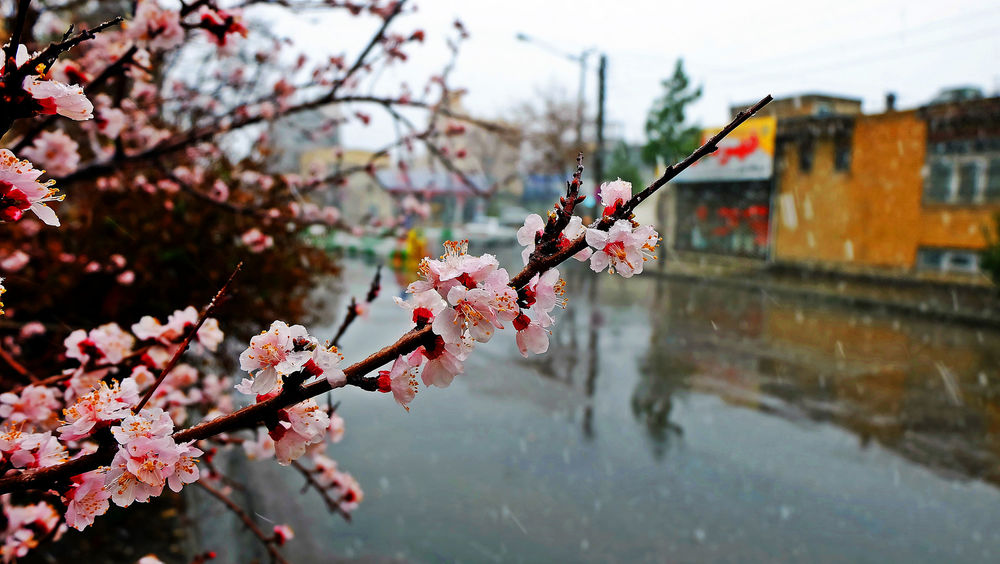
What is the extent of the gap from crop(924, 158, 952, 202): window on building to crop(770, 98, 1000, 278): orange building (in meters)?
0.02

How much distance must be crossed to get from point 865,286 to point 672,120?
11.9 metres

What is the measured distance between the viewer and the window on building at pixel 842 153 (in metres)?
18.8

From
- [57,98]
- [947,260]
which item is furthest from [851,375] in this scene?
[947,260]

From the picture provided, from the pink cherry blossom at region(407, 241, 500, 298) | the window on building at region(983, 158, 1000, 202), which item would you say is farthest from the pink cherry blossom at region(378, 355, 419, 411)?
the window on building at region(983, 158, 1000, 202)

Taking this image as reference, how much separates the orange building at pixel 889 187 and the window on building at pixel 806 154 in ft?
0.09

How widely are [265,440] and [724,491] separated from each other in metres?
3.89

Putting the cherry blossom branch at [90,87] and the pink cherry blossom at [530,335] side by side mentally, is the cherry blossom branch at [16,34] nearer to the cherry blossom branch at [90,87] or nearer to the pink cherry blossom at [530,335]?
the pink cherry blossom at [530,335]

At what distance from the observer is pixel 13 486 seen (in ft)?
3.51

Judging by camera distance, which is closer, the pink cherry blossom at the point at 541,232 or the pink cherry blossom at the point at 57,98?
the pink cherry blossom at the point at 57,98

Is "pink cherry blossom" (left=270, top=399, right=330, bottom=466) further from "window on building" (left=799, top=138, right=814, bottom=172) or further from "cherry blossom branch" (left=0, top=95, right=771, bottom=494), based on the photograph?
"window on building" (left=799, top=138, right=814, bottom=172)

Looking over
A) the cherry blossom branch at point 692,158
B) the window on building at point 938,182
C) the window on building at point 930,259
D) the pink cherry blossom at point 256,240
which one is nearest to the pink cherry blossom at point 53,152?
the pink cherry blossom at point 256,240

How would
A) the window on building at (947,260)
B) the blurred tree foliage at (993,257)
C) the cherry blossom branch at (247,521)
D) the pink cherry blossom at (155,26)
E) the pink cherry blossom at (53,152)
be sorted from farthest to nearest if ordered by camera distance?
the window on building at (947,260), the blurred tree foliage at (993,257), the pink cherry blossom at (53,152), the pink cherry blossom at (155,26), the cherry blossom branch at (247,521)

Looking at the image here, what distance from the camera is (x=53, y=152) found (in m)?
2.68

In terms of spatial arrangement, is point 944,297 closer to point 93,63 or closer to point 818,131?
point 818,131
